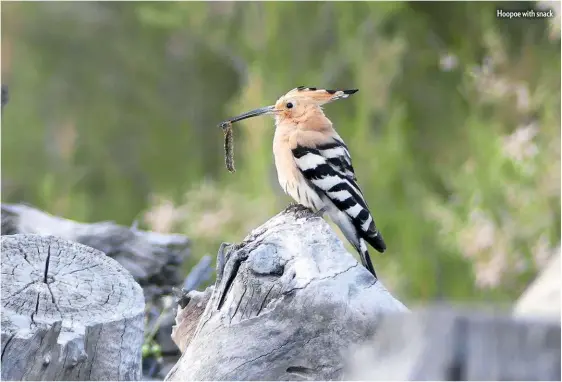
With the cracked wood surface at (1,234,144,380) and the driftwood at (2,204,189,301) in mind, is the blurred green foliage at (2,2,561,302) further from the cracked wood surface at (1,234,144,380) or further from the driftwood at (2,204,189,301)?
the cracked wood surface at (1,234,144,380)

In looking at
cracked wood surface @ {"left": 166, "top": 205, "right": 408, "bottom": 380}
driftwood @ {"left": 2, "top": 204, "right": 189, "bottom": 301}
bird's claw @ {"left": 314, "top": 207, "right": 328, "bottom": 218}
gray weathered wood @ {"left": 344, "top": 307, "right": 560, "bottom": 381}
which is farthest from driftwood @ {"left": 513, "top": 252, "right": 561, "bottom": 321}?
gray weathered wood @ {"left": 344, "top": 307, "right": 560, "bottom": 381}

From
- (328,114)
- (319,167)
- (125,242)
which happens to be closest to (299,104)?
(319,167)

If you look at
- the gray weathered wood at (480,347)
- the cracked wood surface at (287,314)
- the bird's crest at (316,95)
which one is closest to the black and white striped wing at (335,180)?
the bird's crest at (316,95)

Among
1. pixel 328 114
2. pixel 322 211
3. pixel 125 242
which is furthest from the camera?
pixel 328 114

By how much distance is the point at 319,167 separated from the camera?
2443 millimetres

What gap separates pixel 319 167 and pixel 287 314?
0.97 m

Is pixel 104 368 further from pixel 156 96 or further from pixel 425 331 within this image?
pixel 156 96

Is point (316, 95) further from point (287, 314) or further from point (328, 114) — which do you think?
point (328, 114)

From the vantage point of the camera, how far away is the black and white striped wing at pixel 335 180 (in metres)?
2.41

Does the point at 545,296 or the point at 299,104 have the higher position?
the point at 299,104

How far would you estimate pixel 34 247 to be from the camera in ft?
5.54

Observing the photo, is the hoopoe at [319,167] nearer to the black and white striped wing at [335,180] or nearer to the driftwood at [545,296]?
the black and white striped wing at [335,180]

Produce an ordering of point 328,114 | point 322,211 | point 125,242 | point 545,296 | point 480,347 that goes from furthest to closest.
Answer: point 328,114, point 545,296, point 125,242, point 322,211, point 480,347

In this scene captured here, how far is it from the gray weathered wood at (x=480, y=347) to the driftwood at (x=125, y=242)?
5.15ft
